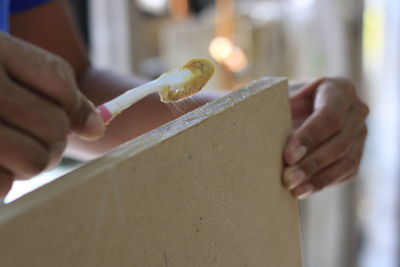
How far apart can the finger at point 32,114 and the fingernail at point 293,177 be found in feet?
1.01

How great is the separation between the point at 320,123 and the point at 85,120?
361 mm

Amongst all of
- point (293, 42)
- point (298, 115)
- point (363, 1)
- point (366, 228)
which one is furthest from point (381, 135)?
point (298, 115)

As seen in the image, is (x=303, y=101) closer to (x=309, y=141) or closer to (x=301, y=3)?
(x=309, y=141)

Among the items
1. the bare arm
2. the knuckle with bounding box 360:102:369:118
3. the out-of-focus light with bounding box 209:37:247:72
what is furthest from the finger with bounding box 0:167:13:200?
the out-of-focus light with bounding box 209:37:247:72

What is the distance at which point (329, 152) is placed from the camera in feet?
2.33

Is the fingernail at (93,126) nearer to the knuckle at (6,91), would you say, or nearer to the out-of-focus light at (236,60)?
the knuckle at (6,91)

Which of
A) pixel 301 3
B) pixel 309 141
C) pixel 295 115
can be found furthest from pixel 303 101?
pixel 301 3

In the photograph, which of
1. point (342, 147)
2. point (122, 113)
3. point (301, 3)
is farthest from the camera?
point (301, 3)

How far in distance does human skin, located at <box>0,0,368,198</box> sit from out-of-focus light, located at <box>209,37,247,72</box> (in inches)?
52.9

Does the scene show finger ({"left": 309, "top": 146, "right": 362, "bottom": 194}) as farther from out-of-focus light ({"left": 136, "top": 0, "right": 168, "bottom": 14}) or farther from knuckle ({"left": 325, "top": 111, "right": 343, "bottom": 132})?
out-of-focus light ({"left": 136, "top": 0, "right": 168, "bottom": 14})

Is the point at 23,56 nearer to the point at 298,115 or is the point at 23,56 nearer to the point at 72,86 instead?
the point at 72,86

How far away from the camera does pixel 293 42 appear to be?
2594 mm

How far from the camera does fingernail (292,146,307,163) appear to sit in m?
0.63

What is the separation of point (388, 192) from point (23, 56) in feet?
8.57
